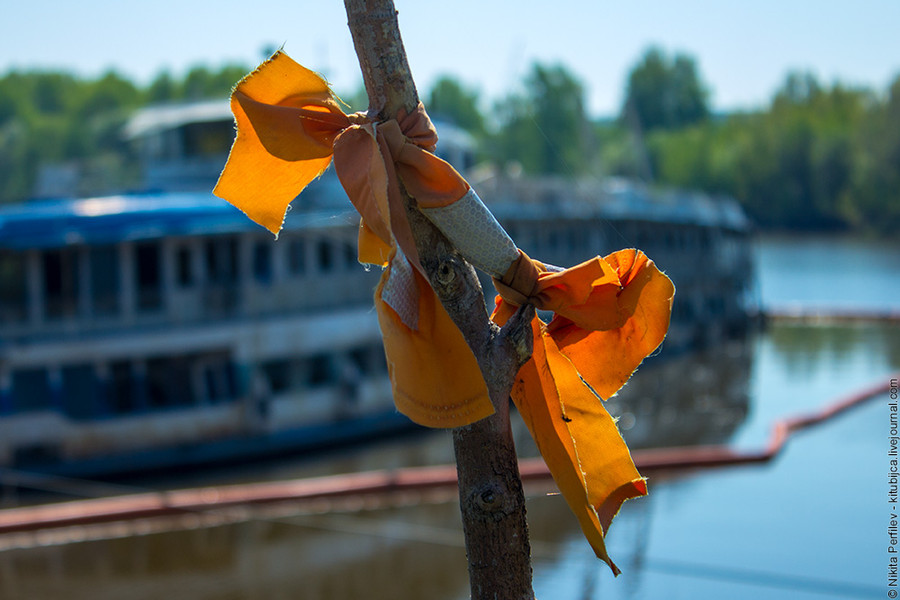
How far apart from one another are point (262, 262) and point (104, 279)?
301 cm

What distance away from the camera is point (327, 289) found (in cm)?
1908

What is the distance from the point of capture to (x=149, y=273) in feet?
57.2

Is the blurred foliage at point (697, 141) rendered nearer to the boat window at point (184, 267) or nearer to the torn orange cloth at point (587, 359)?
the boat window at point (184, 267)

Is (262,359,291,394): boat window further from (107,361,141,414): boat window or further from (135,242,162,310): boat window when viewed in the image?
(107,361,141,414): boat window

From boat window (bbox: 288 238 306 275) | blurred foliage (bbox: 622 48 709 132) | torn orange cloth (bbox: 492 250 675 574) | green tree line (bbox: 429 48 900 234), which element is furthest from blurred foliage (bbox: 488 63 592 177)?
torn orange cloth (bbox: 492 250 675 574)

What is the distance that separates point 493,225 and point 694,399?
22.7 m

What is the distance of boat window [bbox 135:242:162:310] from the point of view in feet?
56.4

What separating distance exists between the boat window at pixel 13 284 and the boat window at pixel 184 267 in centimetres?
265

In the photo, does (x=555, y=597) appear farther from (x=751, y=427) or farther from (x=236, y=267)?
(x=751, y=427)

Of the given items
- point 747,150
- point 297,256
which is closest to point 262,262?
point 297,256

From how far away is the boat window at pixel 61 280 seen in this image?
16750 mm

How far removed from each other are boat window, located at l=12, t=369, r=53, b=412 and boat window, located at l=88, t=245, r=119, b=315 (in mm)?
1547

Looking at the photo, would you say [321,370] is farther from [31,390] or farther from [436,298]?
[436,298]

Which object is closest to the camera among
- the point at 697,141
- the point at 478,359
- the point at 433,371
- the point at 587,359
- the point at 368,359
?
the point at 433,371
